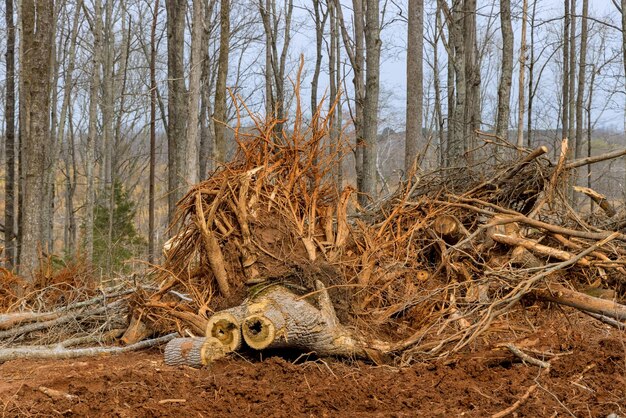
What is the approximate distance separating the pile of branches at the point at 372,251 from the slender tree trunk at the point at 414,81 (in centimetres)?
359

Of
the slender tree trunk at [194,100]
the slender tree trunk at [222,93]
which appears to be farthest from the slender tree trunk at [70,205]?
the slender tree trunk at [222,93]

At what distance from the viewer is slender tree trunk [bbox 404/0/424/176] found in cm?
1092

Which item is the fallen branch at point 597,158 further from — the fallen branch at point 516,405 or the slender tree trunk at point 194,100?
the slender tree trunk at point 194,100

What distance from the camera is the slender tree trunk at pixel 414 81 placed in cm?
1092

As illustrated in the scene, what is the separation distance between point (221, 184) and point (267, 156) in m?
0.57

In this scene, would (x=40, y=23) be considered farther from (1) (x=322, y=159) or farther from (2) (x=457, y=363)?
(2) (x=457, y=363)

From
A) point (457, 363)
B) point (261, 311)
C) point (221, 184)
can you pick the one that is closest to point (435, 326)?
point (457, 363)

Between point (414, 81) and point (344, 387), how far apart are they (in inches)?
300

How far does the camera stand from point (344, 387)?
14.6ft

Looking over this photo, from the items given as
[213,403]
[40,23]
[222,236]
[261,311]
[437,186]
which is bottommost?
[213,403]

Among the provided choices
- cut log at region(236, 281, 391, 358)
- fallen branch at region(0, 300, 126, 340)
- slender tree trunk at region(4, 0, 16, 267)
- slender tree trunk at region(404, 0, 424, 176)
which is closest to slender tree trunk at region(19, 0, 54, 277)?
fallen branch at region(0, 300, 126, 340)

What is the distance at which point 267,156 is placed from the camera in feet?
21.4

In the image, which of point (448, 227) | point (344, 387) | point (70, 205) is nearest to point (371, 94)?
point (448, 227)

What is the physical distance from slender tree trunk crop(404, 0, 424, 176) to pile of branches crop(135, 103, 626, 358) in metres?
3.59
